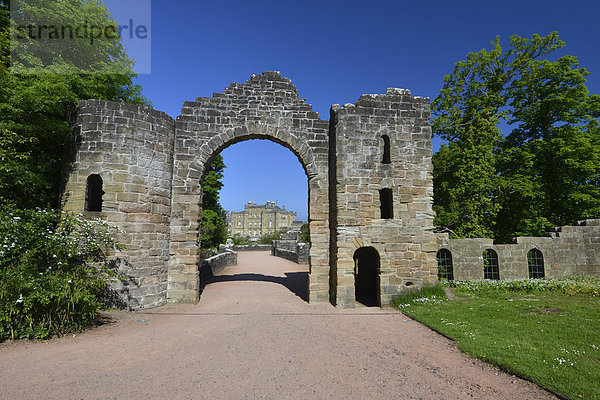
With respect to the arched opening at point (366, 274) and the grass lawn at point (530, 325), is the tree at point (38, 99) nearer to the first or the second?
the grass lawn at point (530, 325)

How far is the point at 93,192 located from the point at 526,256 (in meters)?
16.2

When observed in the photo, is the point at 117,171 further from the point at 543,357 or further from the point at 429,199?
the point at 543,357

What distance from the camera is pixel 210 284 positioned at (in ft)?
41.9

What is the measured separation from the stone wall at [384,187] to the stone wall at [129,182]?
5414mm

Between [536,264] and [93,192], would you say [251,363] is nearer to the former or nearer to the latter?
[93,192]

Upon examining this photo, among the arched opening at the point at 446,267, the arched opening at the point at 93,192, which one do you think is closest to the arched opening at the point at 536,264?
the arched opening at the point at 446,267

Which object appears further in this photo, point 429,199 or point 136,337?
point 429,199

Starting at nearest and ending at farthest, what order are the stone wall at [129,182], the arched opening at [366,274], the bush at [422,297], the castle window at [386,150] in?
1. the stone wall at [129,182]
2. the bush at [422,297]
3. the castle window at [386,150]
4. the arched opening at [366,274]

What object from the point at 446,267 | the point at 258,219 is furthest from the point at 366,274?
the point at 258,219

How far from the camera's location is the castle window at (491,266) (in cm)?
1180

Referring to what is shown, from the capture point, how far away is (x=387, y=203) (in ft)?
32.6

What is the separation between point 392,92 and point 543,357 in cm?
790

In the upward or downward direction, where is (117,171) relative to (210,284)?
upward

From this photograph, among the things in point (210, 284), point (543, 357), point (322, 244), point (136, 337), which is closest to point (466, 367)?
point (543, 357)
